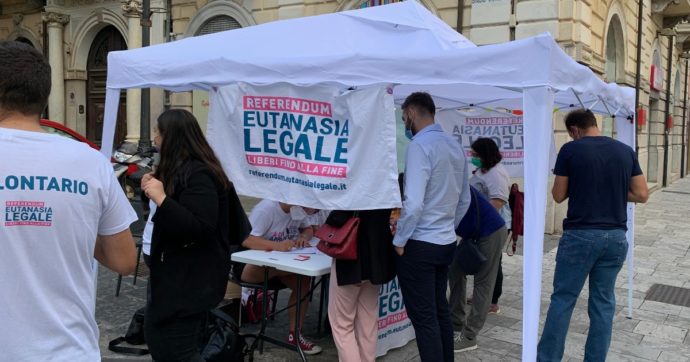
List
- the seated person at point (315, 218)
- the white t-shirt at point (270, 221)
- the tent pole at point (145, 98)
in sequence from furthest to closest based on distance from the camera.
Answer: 1. the tent pole at point (145, 98)
2. the seated person at point (315, 218)
3. the white t-shirt at point (270, 221)

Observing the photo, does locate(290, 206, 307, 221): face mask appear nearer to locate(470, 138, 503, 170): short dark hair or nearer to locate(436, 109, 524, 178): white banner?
locate(470, 138, 503, 170): short dark hair

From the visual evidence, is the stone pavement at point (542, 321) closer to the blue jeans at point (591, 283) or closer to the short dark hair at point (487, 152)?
the blue jeans at point (591, 283)

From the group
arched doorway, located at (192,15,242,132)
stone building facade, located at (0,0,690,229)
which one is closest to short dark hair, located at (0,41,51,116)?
stone building facade, located at (0,0,690,229)

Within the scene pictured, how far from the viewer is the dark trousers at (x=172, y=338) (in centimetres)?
291

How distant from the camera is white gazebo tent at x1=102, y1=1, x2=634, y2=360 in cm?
314

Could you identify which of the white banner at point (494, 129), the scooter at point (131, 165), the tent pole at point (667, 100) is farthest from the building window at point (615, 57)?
the scooter at point (131, 165)

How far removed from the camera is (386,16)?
448cm

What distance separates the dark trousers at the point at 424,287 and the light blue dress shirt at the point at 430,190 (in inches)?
2.4

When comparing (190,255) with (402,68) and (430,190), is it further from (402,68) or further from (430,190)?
(402,68)

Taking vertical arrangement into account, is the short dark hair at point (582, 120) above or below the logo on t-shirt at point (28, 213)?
above

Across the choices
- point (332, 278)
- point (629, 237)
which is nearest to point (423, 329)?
point (332, 278)

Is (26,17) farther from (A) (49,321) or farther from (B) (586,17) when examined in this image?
(A) (49,321)

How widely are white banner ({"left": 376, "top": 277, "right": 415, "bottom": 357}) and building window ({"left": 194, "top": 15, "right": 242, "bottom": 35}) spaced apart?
9980mm

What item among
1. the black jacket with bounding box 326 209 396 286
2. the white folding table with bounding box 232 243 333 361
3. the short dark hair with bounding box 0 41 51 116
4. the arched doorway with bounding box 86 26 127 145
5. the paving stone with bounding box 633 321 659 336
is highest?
the arched doorway with bounding box 86 26 127 145
